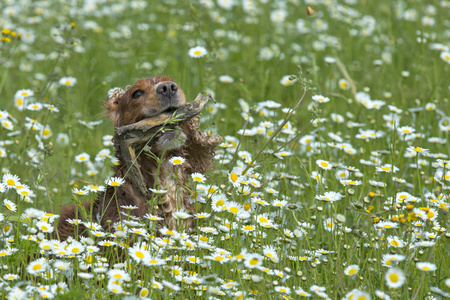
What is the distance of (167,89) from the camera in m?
4.20

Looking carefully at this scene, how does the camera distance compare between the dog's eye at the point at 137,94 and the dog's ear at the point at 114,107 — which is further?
the dog's ear at the point at 114,107

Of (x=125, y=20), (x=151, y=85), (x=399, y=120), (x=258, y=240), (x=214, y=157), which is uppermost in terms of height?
Answer: (x=151, y=85)

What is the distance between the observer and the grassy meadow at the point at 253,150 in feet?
10.7

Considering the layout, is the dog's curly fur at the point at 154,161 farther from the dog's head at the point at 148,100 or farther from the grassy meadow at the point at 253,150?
the grassy meadow at the point at 253,150

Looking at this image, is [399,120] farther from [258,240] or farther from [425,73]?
[258,240]

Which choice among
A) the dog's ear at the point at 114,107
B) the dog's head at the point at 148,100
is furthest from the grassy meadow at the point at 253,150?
the dog's head at the point at 148,100

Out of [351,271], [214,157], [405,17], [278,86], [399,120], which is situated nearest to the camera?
[351,271]

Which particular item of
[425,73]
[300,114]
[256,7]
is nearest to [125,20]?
[256,7]

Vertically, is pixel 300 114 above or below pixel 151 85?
below

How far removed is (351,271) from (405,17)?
22.0 ft

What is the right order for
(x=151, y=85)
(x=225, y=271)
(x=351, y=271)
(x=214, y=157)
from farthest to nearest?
(x=214, y=157)
(x=151, y=85)
(x=225, y=271)
(x=351, y=271)

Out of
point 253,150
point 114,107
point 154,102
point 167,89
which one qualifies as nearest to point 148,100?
point 154,102

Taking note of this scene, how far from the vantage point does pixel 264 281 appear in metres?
3.21

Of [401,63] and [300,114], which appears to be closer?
[300,114]
